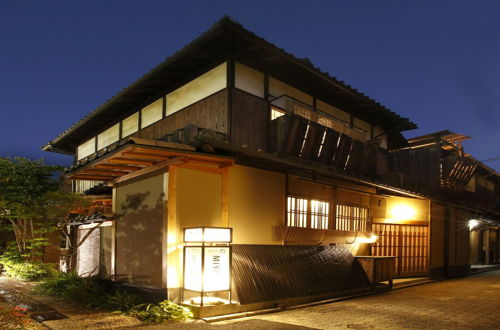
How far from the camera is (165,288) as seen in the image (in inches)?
397

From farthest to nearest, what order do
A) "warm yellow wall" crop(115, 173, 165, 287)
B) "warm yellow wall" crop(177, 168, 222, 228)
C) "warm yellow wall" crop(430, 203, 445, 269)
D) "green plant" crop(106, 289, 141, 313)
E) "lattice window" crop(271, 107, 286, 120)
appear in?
"warm yellow wall" crop(430, 203, 445, 269), "lattice window" crop(271, 107, 286, 120), "warm yellow wall" crop(115, 173, 165, 287), "warm yellow wall" crop(177, 168, 222, 228), "green plant" crop(106, 289, 141, 313)

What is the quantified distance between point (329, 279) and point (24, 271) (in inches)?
459

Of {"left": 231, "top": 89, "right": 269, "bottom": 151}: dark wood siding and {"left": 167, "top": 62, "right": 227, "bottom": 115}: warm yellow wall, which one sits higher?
{"left": 167, "top": 62, "right": 227, "bottom": 115}: warm yellow wall

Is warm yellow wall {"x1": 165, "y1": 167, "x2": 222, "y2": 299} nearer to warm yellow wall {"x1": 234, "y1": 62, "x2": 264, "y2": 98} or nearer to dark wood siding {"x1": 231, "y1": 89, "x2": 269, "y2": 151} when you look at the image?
dark wood siding {"x1": 231, "y1": 89, "x2": 269, "y2": 151}

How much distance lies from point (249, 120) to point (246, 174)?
6.24ft

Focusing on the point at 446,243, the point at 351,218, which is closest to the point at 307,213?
the point at 351,218

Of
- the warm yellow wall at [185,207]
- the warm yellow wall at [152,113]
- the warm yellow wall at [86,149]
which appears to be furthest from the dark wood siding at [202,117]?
the warm yellow wall at [86,149]

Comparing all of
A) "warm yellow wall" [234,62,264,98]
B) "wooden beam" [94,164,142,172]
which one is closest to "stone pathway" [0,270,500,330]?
"wooden beam" [94,164,142,172]

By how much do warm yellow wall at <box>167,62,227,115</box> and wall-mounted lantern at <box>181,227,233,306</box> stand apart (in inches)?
190

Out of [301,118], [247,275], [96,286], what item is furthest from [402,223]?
[96,286]

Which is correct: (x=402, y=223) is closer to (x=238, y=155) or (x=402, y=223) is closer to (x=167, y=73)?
(x=238, y=155)

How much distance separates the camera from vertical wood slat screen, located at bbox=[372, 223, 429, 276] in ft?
57.9

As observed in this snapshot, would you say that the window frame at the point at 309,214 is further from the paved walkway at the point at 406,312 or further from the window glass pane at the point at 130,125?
the window glass pane at the point at 130,125

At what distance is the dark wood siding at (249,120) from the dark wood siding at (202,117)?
32cm
